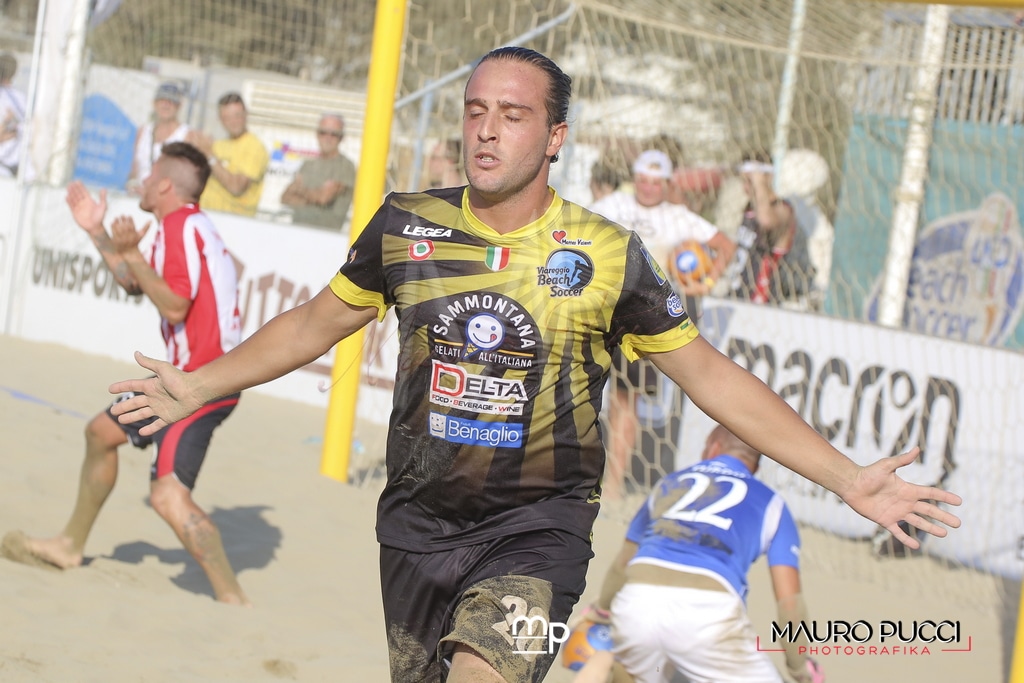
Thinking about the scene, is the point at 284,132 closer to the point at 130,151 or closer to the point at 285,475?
the point at 130,151

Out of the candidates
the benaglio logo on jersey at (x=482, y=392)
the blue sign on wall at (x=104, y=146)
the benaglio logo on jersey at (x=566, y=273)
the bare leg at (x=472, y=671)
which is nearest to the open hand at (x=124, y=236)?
the benaglio logo on jersey at (x=482, y=392)

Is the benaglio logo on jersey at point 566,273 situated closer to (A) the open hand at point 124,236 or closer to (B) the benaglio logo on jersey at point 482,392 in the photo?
(B) the benaglio logo on jersey at point 482,392

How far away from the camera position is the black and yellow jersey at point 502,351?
2.84 m

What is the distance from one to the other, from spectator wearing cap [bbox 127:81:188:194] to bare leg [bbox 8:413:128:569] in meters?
7.22

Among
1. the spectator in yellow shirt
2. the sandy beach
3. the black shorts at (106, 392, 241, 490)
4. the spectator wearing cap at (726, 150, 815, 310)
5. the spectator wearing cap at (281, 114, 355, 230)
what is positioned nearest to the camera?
the sandy beach

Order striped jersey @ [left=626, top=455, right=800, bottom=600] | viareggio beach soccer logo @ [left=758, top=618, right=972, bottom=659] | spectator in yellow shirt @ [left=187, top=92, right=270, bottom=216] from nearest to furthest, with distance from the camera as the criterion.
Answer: striped jersey @ [left=626, top=455, right=800, bottom=600]
viareggio beach soccer logo @ [left=758, top=618, right=972, bottom=659]
spectator in yellow shirt @ [left=187, top=92, right=270, bottom=216]

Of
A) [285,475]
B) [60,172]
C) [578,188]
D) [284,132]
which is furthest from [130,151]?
[285,475]

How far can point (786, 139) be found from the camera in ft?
35.3

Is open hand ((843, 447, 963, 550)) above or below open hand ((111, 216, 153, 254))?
below

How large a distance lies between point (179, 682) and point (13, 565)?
140 cm

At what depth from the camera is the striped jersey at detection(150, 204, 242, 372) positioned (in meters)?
5.11

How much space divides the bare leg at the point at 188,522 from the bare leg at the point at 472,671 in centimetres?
269

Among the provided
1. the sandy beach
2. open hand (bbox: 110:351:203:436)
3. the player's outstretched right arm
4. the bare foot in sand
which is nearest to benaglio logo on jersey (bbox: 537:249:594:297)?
the player's outstretched right arm

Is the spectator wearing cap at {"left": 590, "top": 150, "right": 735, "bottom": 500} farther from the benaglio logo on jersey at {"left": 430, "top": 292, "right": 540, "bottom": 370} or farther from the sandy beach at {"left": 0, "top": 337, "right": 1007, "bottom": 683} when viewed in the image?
the benaglio logo on jersey at {"left": 430, "top": 292, "right": 540, "bottom": 370}
